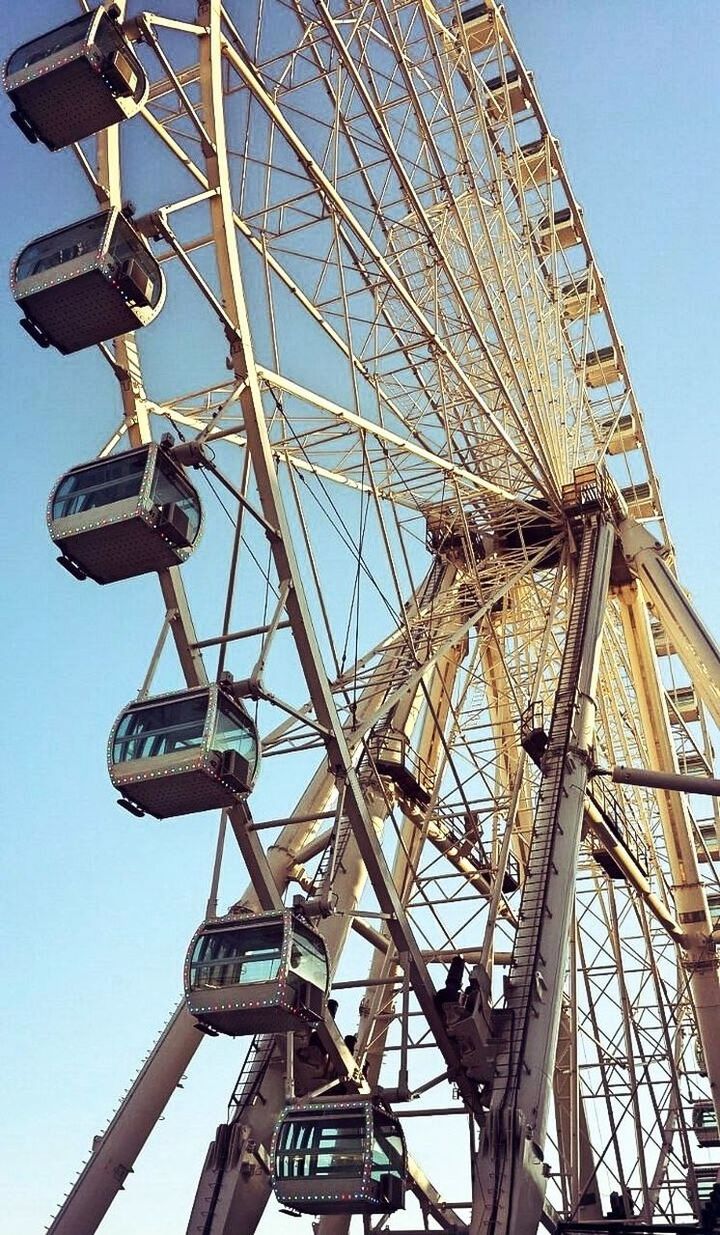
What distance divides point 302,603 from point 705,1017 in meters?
12.9

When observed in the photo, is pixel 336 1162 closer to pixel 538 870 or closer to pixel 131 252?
pixel 538 870

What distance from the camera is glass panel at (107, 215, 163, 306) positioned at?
1462 cm

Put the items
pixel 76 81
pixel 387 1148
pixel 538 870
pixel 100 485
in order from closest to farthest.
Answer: pixel 76 81
pixel 387 1148
pixel 100 485
pixel 538 870

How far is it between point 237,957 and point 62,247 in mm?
8568

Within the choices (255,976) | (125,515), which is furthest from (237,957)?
(125,515)

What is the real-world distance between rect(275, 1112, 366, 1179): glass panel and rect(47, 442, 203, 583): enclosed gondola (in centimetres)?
694

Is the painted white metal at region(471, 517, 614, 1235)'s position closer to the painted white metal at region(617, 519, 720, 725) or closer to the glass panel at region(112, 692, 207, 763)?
the painted white metal at region(617, 519, 720, 725)

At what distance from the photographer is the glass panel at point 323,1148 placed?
48.4ft

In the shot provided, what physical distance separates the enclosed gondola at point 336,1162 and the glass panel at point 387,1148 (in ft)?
0.04

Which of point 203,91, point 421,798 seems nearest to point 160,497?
point 203,91

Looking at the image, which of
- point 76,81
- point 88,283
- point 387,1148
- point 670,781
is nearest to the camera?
point 76,81

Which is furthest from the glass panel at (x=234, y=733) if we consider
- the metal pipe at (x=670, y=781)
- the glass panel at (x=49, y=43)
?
the glass panel at (x=49, y=43)

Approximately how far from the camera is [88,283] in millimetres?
14625

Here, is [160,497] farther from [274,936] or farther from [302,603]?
[274,936]
